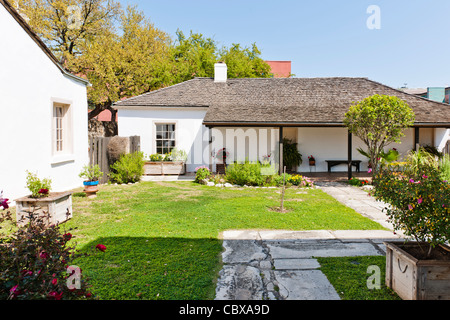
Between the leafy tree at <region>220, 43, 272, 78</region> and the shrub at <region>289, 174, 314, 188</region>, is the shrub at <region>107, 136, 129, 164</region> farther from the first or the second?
the leafy tree at <region>220, 43, 272, 78</region>

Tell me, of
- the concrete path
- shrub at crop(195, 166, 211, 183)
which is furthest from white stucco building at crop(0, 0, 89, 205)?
the concrete path

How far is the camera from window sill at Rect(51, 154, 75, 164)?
30.4 feet

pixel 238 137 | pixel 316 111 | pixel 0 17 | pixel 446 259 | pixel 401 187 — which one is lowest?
pixel 446 259

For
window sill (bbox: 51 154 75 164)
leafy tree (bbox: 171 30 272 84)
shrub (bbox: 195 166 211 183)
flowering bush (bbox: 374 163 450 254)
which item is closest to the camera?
flowering bush (bbox: 374 163 450 254)

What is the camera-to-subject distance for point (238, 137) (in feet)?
51.9

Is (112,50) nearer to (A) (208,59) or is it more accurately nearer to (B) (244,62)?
(A) (208,59)

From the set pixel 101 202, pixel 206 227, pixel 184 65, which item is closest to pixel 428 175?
pixel 206 227

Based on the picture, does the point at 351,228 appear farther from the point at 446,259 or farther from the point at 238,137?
the point at 238,137

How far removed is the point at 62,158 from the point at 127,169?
2609mm

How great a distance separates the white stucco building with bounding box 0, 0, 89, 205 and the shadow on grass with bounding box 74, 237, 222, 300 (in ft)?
14.0

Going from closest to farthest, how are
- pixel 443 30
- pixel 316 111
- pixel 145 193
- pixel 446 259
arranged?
pixel 446 259 → pixel 443 30 → pixel 145 193 → pixel 316 111

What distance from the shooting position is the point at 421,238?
10.8ft
